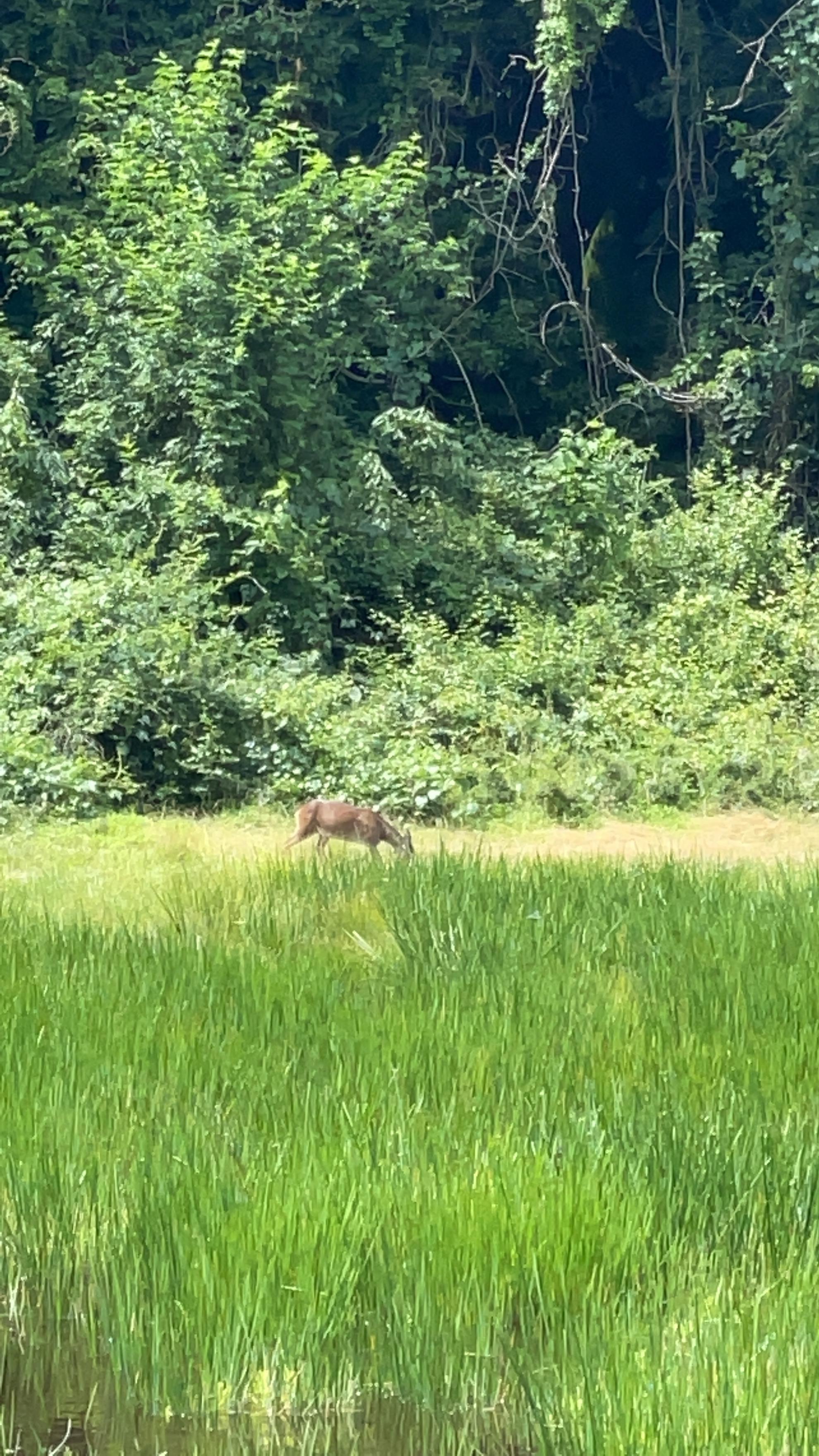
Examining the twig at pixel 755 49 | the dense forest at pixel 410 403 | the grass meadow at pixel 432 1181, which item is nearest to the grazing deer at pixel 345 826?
the dense forest at pixel 410 403

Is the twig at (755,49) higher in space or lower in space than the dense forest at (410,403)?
higher

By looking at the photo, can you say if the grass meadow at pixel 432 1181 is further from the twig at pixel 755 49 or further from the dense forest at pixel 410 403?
the twig at pixel 755 49

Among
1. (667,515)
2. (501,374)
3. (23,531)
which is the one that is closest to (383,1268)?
(23,531)

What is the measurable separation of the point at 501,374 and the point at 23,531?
5.66 m

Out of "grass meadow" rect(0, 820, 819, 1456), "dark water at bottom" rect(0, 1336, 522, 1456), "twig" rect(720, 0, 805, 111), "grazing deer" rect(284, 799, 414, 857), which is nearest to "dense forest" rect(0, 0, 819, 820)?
"twig" rect(720, 0, 805, 111)

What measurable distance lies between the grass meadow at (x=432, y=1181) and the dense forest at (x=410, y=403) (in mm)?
5493

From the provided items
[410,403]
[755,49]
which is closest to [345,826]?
[410,403]

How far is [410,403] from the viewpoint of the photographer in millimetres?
14852

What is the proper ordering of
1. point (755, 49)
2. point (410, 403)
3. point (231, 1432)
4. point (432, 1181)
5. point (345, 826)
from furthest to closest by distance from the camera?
point (755, 49) < point (410, 403) < point (345, 826) < point (432, 1181) < point (231, 1432)

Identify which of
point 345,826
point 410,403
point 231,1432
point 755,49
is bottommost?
point 231,1432

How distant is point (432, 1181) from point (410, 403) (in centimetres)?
1240

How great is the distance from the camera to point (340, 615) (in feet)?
44.5

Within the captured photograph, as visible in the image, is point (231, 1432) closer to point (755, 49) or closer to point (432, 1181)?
point (432, 1181)

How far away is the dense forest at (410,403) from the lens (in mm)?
11016
